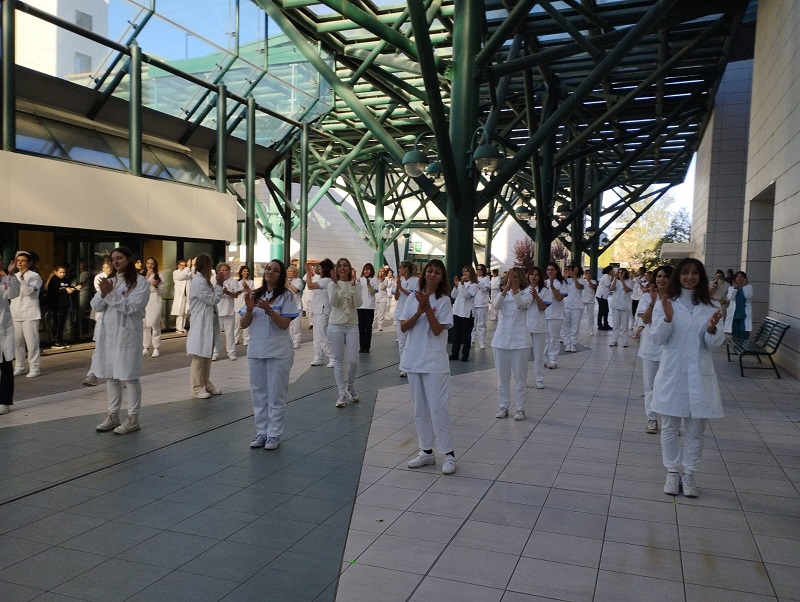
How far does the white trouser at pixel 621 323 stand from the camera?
16.5 m

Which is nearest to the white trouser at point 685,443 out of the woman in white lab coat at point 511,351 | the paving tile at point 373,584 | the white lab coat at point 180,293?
the paving tile at point 373,584

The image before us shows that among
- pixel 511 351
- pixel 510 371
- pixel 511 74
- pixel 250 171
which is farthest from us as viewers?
pixel 250 171

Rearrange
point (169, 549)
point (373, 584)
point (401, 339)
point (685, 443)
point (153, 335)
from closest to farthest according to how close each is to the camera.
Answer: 1. point (373, 584)
2. point (169, 549)
3. point (685, 443)
4. point (401, 339)
5. point (153, 335)

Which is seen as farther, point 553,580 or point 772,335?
point 772,335

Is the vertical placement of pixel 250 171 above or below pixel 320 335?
above

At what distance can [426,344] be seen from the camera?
5.95 m

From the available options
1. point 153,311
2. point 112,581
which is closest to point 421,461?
point 112,581

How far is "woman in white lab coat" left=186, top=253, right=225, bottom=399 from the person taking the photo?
9.00 metres

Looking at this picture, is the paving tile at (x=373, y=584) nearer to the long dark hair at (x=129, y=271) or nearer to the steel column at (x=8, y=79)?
the long dark hair at (x=129, y=271)

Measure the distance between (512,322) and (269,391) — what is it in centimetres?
305

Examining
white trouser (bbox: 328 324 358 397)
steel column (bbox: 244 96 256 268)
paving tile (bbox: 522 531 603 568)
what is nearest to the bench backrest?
white trouser (bbox: 328 324 358 397)

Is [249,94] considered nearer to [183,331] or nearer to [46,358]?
[183,331]

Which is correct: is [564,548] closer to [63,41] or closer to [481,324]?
[481,324]

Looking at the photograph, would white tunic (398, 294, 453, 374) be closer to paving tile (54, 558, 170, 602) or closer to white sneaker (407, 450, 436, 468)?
white sneaker (407, 450, 436, 468)
